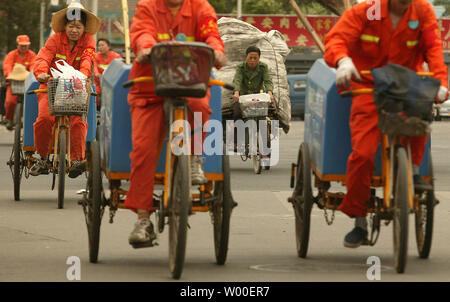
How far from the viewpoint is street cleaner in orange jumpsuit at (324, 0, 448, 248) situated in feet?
25.7

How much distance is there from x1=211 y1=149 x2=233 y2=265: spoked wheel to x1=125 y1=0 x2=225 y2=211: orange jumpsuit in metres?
0.42

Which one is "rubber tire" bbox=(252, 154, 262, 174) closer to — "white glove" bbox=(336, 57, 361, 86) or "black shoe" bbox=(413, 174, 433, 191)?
"black shoe" bbox=(413, 174, 433, 191)

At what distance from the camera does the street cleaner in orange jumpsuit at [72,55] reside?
40.6ft

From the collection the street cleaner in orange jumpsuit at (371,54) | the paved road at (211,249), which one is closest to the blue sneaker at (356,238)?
the street cleaner in orange jumpsuit at (371,54)

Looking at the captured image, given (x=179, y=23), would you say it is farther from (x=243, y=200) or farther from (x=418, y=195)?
(x=243, y=200)

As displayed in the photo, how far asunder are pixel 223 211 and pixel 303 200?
83 centimetres

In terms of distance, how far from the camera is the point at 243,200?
43.4 feet

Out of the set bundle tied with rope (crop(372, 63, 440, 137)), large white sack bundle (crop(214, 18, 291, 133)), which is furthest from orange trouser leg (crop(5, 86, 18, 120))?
bundle tied with rope (crop(372, 63, 440, 137))

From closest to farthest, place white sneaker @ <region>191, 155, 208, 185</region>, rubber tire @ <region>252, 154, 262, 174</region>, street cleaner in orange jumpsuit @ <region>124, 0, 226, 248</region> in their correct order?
1. white sneaker @ <region>191, 155, 208, 185</region>
2. street cleaner in orange jumpsuit @ <region>124, 0, 226, 248</region>
3. rubber tire @ <region>252, 154, 262, 174</region>

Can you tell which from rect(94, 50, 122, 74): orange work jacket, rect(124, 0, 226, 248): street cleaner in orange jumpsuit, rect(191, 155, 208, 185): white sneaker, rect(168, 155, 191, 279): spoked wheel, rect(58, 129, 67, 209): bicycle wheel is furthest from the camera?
rect(94, 50, 122, 74): orange work jacket

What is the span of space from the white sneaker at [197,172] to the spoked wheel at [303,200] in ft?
3.26

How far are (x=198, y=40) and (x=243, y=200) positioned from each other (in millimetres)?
5167
